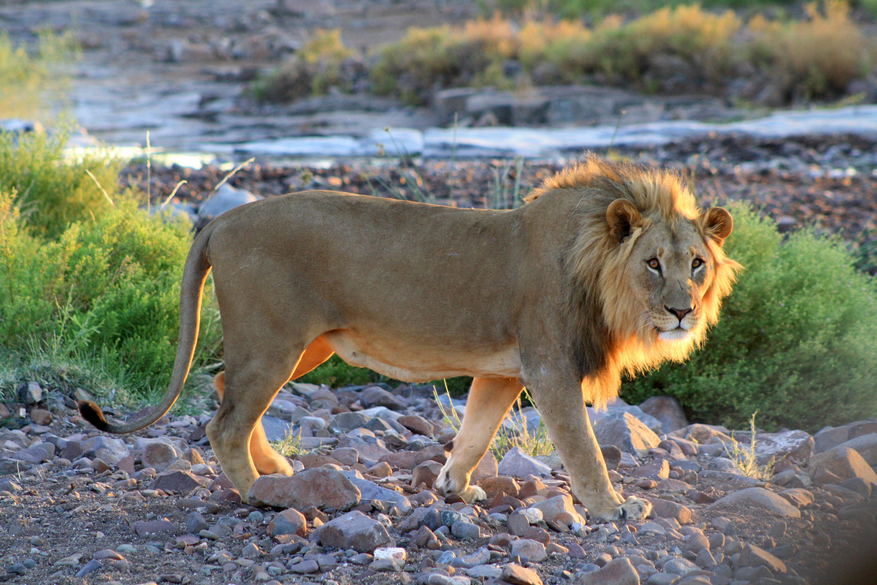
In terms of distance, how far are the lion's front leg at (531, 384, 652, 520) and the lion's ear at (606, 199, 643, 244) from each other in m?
0.67

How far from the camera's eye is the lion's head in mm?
3523

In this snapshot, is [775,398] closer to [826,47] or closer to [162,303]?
[162,303]

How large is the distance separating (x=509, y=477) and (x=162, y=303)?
2.79 m

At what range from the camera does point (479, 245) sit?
3785mm

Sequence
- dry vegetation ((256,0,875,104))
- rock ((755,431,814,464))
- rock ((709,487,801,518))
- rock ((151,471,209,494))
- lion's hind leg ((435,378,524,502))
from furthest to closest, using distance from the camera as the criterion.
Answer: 1. dry vegetation ((256,0,875,104))
2. rock ((755,431,814,464))
3. rock ((151,471,209,494))
4. lion's hind leg ((435,378,524,502))
5. rock ((709,487,801,518))

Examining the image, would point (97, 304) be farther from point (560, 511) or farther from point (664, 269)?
point (664, 269)

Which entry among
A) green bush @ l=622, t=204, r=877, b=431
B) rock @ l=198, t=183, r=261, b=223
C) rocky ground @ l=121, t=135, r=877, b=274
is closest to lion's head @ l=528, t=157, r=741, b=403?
green bush @ l=622, t=204, r=877, b=431

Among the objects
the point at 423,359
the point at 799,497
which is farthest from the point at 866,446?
the point at 423,359

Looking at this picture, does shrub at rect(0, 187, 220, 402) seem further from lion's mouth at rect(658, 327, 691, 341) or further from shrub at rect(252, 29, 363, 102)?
shrub at rect(252, 29, 363, 102)

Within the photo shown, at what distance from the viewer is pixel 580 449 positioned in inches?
143

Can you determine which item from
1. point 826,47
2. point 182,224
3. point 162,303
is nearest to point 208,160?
point 182,224

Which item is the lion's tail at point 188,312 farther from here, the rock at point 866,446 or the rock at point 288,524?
the rock at point 866,446

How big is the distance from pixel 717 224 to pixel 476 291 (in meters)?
1.08

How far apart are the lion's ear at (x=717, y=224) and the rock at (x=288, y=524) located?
2118 mm
